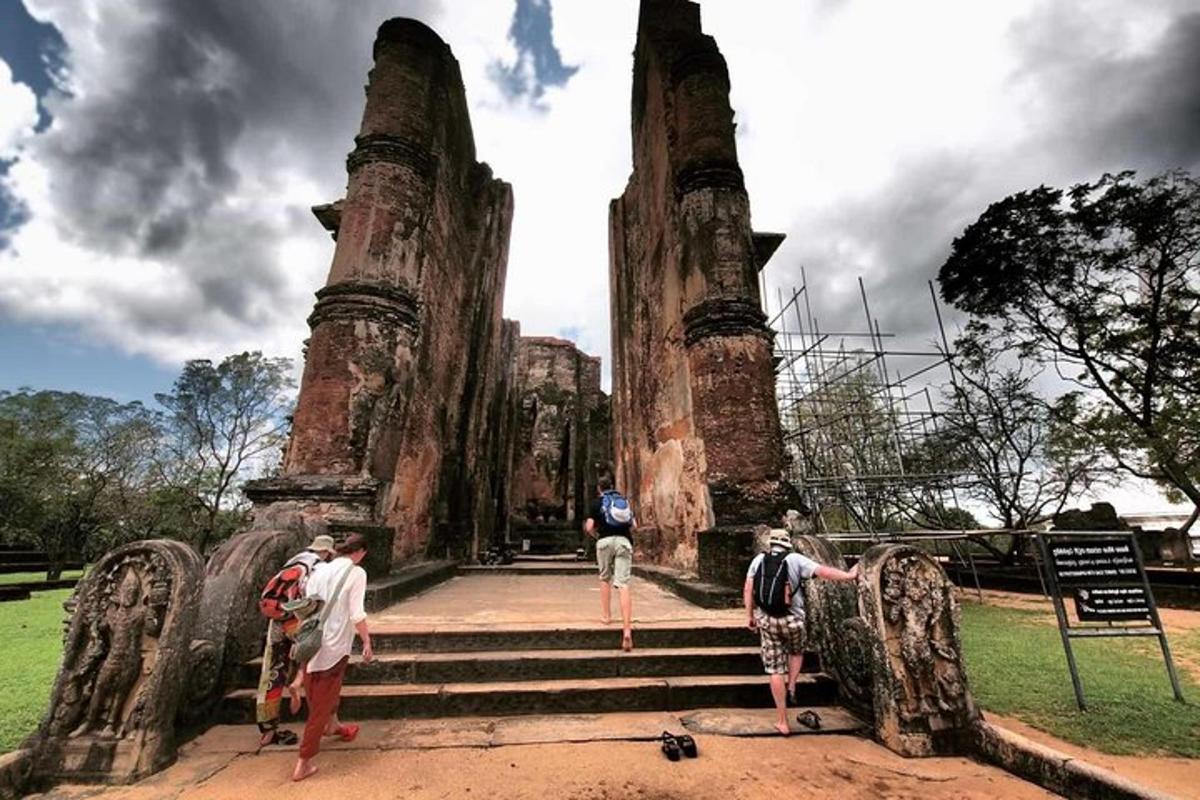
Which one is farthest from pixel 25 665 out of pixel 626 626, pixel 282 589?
pixel 626 626

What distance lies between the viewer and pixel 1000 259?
599 inches

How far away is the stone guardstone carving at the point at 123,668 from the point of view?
2.55 metres

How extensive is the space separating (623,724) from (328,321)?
5382 millimetres

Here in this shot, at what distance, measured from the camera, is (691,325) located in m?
6.54

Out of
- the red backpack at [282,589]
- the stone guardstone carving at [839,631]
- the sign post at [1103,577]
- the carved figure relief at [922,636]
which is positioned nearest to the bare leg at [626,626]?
the stone guardstone carving at [839,631]

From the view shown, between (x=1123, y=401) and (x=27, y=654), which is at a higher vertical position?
(x=1123, y=401)

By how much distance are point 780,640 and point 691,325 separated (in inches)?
165

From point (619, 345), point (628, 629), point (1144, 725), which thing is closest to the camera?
point (1144, 725)

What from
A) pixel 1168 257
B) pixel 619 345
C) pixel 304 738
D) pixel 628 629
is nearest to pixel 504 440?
pixel 619 345

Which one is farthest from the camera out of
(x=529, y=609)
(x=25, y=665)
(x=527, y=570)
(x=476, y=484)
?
(x=476, y=484)

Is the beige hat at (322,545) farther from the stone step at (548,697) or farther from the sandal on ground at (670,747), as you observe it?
the sandal on ground at (670,747)

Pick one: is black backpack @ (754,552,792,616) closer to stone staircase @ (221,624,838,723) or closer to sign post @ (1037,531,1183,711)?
stone staircase @ (221,624,838,723)

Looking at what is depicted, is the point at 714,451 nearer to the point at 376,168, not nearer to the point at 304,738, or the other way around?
the point at 304,738

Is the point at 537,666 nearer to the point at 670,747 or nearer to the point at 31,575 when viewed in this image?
the point at 670,747
